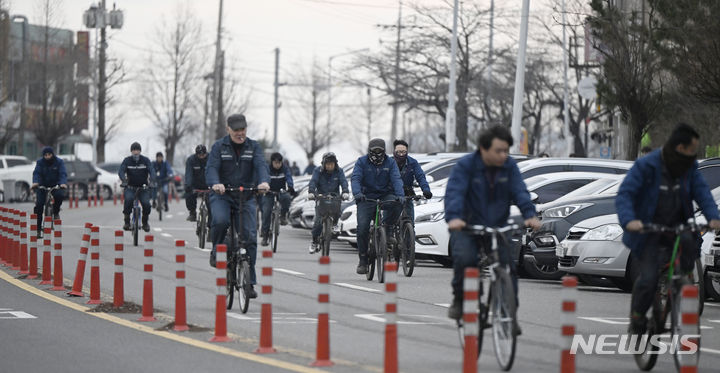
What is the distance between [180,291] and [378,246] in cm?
595

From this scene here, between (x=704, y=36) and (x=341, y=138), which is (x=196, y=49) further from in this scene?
(x=704, y=36)

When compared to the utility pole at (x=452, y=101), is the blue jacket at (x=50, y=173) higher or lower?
lower

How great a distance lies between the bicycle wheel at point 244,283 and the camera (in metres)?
13.0

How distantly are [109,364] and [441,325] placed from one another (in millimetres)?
3671

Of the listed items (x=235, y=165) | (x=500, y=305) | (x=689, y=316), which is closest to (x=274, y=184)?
(x=235, y=165)

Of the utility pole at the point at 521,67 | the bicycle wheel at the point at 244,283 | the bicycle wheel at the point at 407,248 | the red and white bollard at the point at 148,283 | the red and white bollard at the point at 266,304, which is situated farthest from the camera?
Result: the utility pole at the point at 521,67

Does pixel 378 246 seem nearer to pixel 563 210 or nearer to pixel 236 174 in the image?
pixel 563 210

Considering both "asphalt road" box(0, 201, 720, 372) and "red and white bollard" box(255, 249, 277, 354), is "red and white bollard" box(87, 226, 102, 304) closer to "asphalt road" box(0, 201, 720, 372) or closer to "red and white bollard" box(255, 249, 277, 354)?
"asphalt road" box(0, 201, 720, 372)

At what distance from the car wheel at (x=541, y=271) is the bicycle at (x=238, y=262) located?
18.2ft

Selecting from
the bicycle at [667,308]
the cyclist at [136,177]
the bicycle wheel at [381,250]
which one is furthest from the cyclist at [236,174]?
the cyclist at [136,177]

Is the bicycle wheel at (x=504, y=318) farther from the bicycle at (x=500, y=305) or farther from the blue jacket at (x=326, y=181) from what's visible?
the blue jacket at (x=326, y=181)

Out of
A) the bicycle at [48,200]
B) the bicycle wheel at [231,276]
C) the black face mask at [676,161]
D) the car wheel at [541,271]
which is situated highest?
the black face mask at [676,161]

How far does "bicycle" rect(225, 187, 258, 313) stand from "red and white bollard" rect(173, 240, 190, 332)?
51.3 inches

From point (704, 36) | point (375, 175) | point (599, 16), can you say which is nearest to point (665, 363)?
point (375, 175)
